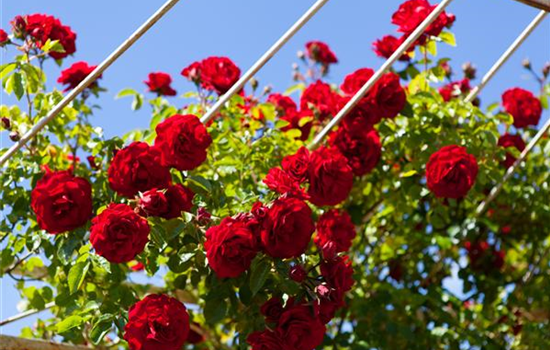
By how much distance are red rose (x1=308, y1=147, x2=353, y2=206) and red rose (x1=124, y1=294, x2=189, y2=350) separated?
1.39ft

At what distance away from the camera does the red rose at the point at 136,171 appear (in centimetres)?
206

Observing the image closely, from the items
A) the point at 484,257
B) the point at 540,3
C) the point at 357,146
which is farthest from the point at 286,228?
the point at 484,257

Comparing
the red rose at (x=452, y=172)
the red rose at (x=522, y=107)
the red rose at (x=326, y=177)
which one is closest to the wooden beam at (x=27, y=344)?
the red rose at (x=326, y=177)

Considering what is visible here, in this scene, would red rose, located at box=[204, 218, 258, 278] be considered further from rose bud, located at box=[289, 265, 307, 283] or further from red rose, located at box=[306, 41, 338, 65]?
red rose, located at box=[306, 41, 338, 65]

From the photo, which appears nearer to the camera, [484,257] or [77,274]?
[77,274]

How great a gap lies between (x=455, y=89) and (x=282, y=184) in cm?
111

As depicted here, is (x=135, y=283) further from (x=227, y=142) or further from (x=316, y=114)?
(x=316, y=114)

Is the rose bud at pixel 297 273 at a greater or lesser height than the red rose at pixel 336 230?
lesser

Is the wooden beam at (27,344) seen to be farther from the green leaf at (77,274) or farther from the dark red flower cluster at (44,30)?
the dark red flower cluster at (44,30)

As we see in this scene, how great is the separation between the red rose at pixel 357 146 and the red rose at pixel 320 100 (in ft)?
0.42

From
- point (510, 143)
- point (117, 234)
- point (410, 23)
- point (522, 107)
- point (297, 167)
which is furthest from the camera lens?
point (522, 107)

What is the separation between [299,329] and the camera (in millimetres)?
1912

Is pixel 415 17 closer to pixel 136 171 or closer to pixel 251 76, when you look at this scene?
pixel 251 76

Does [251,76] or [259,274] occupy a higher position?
[251,76]
